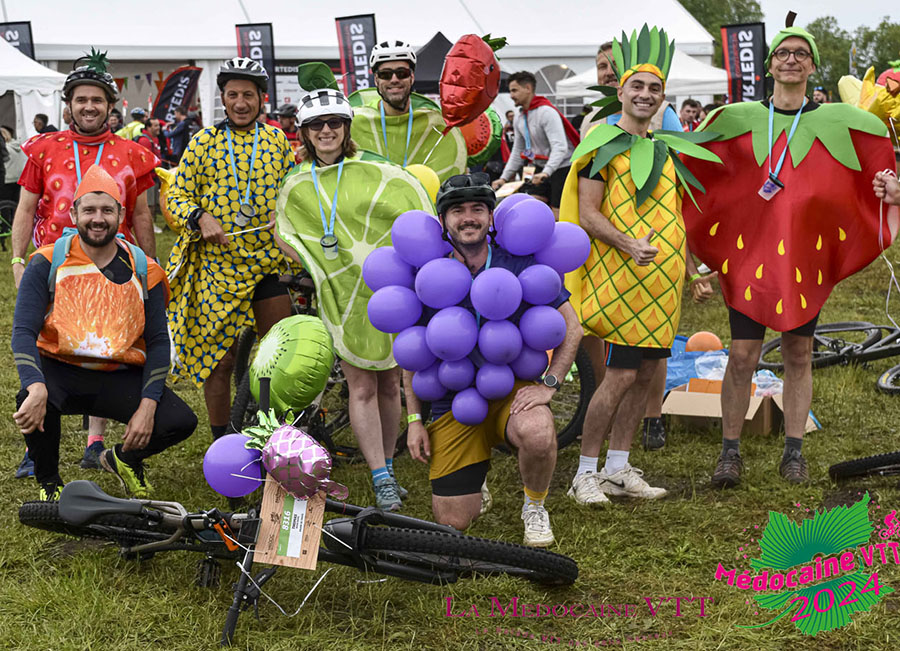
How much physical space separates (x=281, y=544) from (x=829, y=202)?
2814mm

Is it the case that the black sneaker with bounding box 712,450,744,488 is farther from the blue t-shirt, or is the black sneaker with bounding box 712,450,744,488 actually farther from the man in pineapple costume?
the blue t-shirt

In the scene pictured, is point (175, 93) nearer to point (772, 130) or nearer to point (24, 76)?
point (24, 76)

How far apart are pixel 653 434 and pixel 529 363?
1824mm

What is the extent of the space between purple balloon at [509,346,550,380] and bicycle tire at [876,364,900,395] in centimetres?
331

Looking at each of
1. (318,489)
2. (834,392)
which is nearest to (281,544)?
(318,489)

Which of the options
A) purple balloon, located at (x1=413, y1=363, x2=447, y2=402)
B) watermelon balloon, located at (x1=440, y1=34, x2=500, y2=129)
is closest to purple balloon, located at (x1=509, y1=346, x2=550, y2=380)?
purple balloon, located at (x1=413, y1=363, x2=447, y2=402)

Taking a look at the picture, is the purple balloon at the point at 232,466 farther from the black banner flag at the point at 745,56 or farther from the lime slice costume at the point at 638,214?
the black banner flag at the point at 745,56

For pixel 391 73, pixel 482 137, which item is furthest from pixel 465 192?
pixel 482 137

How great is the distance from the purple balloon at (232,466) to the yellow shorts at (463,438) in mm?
852

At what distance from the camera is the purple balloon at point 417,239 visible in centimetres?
347

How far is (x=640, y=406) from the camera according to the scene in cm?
442

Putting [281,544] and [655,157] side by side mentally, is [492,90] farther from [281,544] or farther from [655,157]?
[281,544]

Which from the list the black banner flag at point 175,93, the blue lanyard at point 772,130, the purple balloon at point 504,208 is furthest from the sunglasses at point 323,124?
the black banner flag at point 175,93

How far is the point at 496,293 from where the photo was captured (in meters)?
3.33
